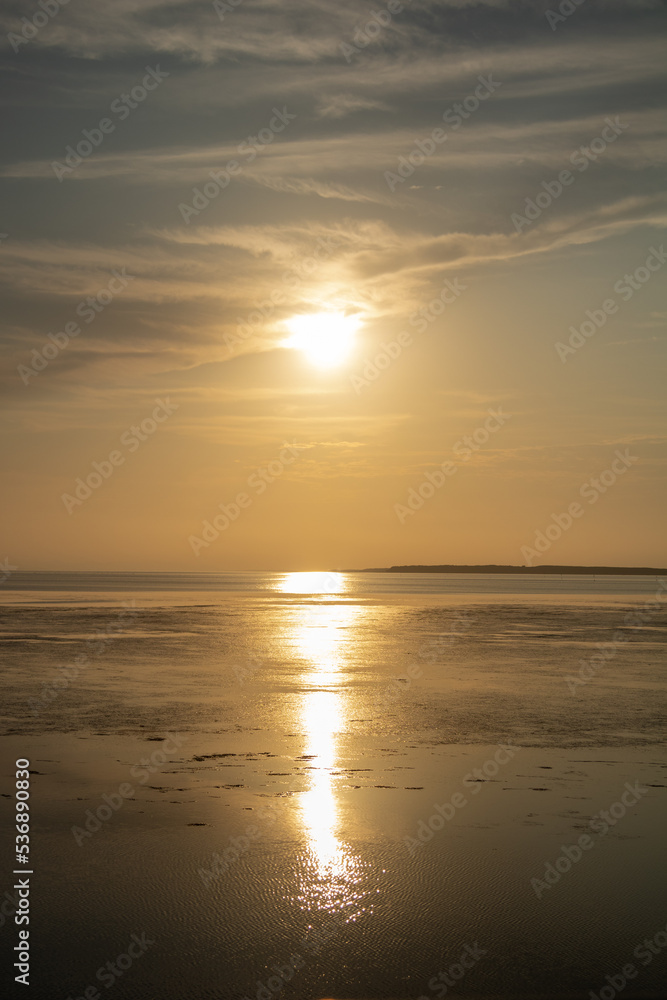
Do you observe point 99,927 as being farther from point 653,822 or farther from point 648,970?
point 653,822

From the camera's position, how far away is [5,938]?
6.52 metres

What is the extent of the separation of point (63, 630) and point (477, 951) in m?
31.1

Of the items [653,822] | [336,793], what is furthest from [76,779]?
[653,822]
